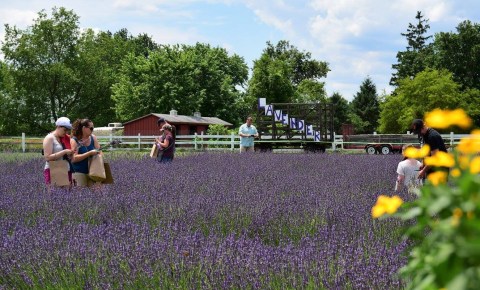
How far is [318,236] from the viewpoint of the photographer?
4594 mm

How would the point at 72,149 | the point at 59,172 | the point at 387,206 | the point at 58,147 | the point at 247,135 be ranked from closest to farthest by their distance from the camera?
the point at 387,206
the point at 58,147
the point at 72,149
the point at 59,172
the point at 247,135

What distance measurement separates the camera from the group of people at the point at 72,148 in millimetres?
7082

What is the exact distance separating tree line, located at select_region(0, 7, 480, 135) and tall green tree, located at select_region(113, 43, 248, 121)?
0.08 meters

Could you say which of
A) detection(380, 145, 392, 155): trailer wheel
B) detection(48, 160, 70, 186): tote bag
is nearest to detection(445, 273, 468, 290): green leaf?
detection(48, 160, 70, 186): tote bag

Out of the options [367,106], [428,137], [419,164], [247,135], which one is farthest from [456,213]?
[367,106]

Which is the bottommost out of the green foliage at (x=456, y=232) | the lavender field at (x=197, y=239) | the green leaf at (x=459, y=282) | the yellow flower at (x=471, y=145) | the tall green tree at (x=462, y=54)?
the lavender field at (x=197, y=239)

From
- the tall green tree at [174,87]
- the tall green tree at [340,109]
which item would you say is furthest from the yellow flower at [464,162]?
the tall green tree at [340,109]

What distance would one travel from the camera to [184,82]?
50500mm

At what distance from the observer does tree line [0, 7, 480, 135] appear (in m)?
49.3

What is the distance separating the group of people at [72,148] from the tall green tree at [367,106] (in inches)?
2349

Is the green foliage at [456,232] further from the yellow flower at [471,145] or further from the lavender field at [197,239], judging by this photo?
the lavender field at [197,239]

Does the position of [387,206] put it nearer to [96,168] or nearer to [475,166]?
[475,166]

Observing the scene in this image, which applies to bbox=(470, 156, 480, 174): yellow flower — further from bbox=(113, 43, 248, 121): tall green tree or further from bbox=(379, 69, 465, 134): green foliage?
bbox=(113, 43, 248, 121): tall green tree

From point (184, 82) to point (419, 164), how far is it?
43862 mm
